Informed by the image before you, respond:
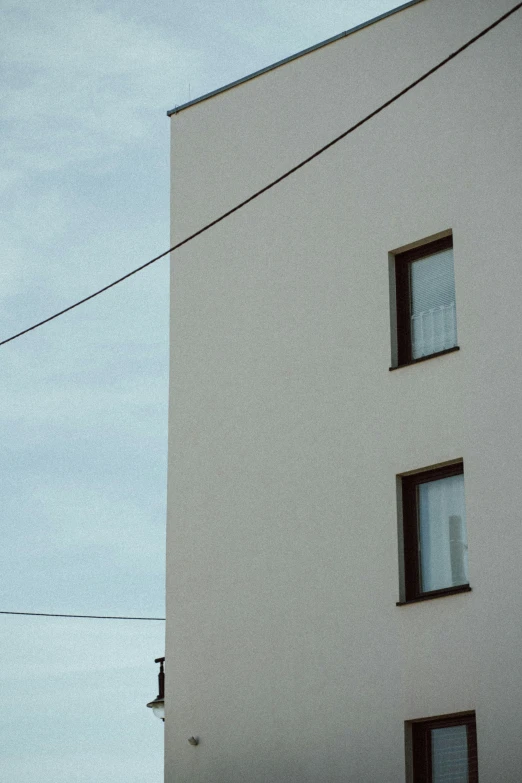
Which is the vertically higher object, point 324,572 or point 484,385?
point 484,385

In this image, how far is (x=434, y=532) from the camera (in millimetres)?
15070

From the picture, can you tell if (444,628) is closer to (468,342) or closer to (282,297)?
(468,342)

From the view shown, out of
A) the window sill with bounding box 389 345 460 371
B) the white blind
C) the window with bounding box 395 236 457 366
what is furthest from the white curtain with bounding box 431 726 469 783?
the white blind

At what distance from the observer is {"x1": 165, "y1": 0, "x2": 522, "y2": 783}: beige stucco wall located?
47.1 ft

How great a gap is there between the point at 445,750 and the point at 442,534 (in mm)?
2342

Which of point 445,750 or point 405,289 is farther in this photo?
point 405,289

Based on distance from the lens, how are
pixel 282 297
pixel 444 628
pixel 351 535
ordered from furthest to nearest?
pixel 282 297 → pixel 351 535 → pixel 444 628

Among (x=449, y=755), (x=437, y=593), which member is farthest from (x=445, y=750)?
(x=437, y=593)

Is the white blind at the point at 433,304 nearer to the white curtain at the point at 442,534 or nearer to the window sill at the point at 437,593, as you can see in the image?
the white curtain at the point at 442,534

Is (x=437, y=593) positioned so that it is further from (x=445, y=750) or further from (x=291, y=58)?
(x=291, y=58)

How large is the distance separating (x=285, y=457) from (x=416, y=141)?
418cm

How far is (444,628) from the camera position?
14227mm

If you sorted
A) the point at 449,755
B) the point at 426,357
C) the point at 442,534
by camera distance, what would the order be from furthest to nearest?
the point at 426,357
the point at 442,534
the point at 449,755

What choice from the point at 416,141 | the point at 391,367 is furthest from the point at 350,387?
A: the point at 416,141
